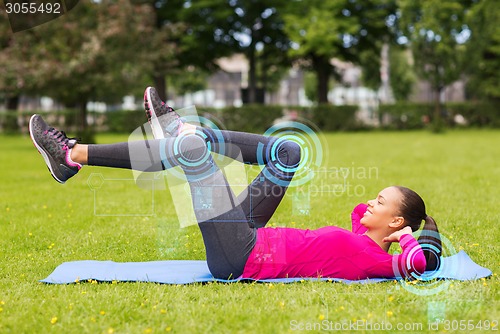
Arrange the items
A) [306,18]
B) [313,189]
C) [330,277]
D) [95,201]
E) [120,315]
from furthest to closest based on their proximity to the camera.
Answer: [306,18] → [313,189] → [95,201] → [330,277] → [120,315]

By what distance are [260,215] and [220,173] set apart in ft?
1.71

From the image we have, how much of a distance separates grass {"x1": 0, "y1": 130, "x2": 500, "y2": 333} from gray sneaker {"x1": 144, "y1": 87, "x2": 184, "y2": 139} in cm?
114

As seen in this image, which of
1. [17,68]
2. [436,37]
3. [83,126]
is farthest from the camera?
[436,37]

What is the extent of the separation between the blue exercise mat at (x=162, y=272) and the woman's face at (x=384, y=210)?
1.39 ft

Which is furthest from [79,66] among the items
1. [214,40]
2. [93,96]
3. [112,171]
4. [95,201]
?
[214,40]

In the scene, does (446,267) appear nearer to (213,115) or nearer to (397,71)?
(213,115)

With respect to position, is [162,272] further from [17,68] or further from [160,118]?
[17,68]

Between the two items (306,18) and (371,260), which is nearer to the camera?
(371,260)

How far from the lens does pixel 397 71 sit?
51844 mm

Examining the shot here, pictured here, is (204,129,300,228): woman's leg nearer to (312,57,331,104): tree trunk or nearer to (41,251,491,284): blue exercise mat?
(41,251,491,284): blue exercise mat

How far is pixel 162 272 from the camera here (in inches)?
176

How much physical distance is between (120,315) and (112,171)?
930 centimetres

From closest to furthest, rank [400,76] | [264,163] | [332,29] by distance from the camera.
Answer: [264,163] → [332,29] → [400,76]

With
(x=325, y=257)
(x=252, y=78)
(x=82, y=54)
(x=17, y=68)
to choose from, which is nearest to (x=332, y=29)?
(x=252, y=78)
